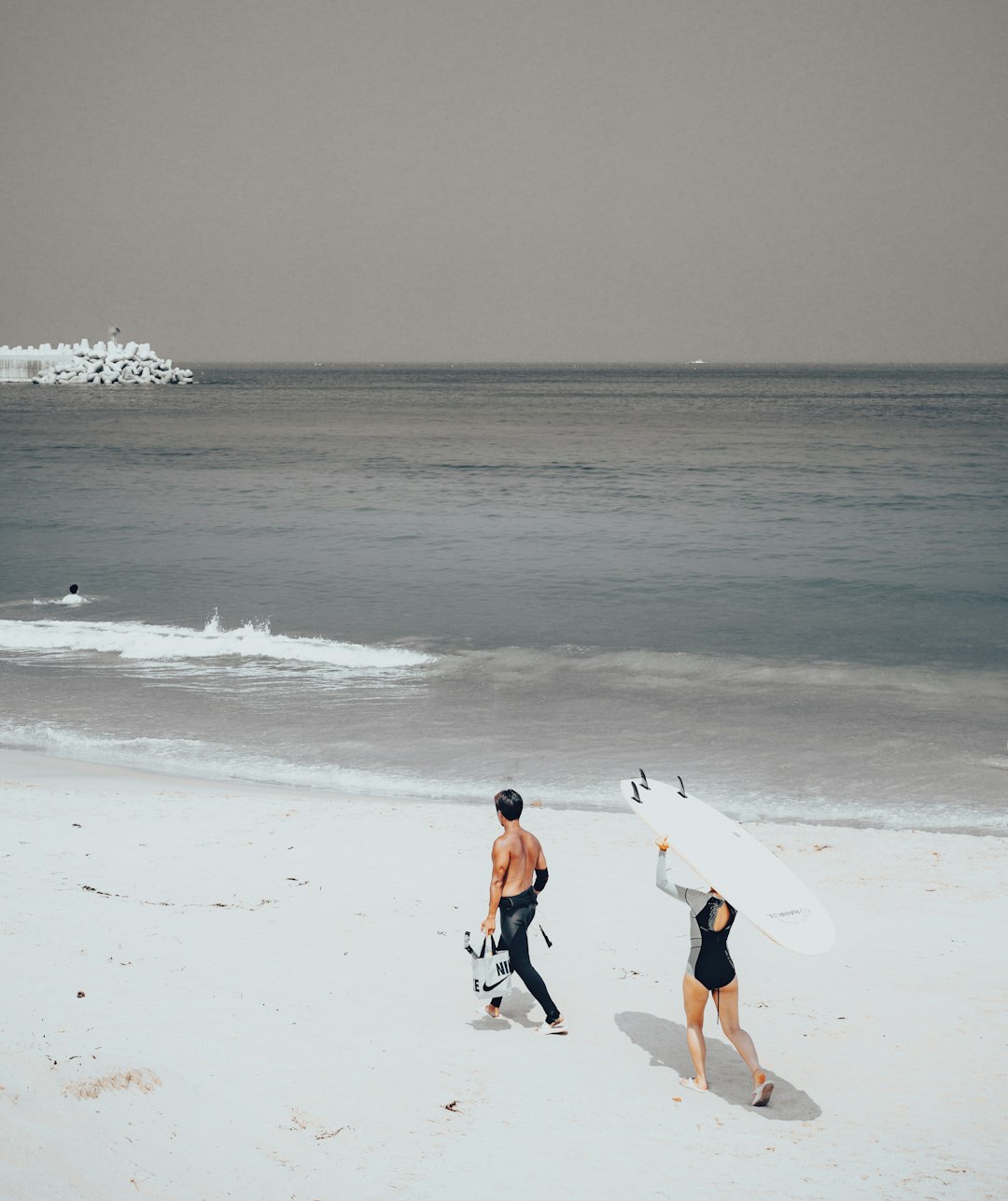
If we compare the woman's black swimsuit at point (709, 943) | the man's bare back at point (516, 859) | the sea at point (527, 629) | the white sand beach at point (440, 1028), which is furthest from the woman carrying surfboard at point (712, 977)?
the sea at point (527, 629)

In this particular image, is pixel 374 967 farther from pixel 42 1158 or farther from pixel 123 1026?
pixel 42 1158

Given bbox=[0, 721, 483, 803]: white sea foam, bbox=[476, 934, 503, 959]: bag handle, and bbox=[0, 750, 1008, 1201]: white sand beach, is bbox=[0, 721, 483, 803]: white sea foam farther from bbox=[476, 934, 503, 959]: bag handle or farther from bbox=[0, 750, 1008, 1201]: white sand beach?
bbox=[476, 934, 503, 959]: bag handle

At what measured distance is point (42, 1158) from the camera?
18.9 feet

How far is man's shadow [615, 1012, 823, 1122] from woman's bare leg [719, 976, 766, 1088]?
20cm

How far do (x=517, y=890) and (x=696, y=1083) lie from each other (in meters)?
1.50

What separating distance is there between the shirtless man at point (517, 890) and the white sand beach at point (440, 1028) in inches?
16.1

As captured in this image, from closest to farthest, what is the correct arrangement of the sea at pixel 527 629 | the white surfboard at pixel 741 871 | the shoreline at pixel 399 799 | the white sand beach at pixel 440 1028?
1. the white sand beach at pixel 440 1028
2. the white surfboard at pixel 741 871
3. the shoreline at pixel 399 799
4. the sea at pixel 527 629

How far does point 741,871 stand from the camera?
6.64 metres

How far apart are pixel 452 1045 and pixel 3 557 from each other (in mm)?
27188

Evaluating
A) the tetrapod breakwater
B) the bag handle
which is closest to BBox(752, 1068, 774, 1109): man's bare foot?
the bag handle

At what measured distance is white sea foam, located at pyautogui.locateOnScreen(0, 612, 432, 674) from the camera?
19391mm

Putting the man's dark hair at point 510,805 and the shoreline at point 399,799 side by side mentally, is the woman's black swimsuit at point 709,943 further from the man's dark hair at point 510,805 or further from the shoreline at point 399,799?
the shoreline at point 399,799

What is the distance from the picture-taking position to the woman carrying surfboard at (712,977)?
659 cm

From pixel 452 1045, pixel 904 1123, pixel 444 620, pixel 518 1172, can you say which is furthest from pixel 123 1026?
pixel 444 620
